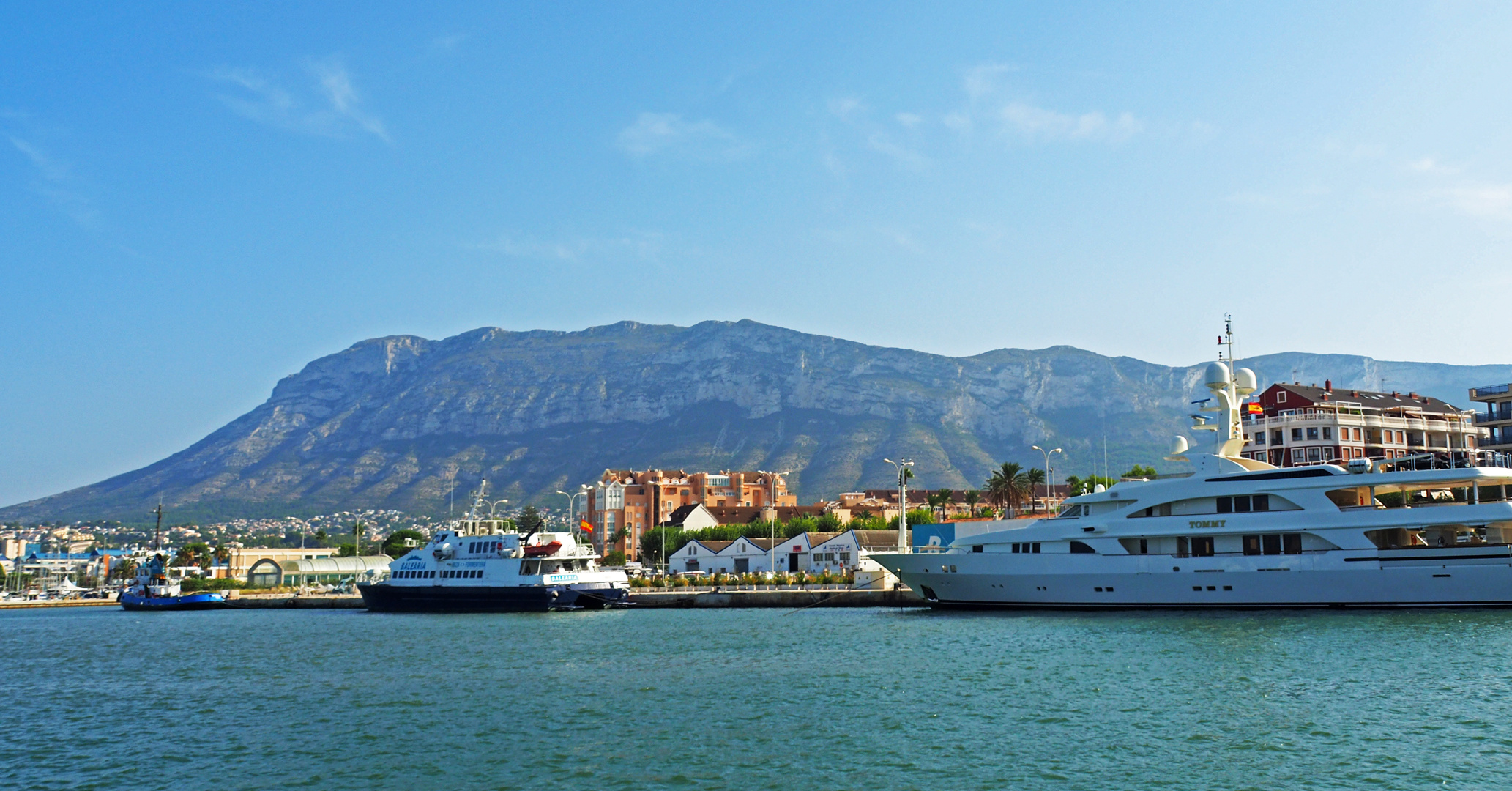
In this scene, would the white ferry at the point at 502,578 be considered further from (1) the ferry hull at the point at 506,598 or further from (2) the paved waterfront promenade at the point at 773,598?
(2) the paved waterfront promenade at the point at 773,598

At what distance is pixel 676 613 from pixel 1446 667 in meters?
37.1

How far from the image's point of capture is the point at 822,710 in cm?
2280

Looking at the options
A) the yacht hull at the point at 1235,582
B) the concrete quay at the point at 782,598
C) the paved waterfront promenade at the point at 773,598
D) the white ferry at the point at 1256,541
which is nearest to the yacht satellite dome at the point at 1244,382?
the white ferry at the point at 1256,541

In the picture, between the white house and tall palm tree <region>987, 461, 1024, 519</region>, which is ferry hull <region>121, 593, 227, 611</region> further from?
tall palm tree <region>987, 461, 1024, 519</region>

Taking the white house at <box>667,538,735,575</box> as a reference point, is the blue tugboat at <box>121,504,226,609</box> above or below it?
below

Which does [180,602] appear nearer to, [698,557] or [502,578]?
[502,578]

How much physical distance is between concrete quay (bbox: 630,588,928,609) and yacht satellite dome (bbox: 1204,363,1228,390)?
1757 centimetres

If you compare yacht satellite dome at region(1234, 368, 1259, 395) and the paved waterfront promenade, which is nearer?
yacht satellite dome at region(1234, 368, 1259, 395)

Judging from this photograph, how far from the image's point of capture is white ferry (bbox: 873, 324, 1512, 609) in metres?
38.2

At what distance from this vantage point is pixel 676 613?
55.5 meters

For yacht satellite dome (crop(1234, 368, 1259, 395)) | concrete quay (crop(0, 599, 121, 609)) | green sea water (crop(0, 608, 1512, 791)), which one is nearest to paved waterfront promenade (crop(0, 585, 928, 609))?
green sea water (crop(0, 608, 1512, 791))

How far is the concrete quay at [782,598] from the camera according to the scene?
55.5 m

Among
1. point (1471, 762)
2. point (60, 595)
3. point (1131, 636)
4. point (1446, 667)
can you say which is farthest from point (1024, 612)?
point (60, 595)

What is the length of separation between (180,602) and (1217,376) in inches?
3006
